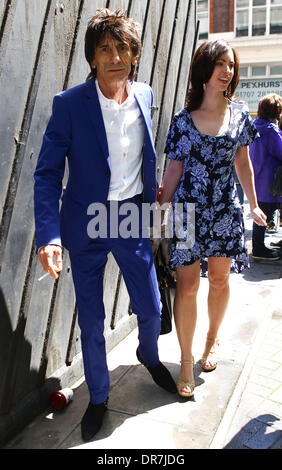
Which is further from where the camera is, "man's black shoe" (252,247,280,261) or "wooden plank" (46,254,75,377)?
"man's black shoe" (252,247,280,261)

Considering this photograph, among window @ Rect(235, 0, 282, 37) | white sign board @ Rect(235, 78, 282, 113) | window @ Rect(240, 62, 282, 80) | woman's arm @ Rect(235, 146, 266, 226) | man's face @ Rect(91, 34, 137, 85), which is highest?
window @ Rect(235, 0, 282, 37)

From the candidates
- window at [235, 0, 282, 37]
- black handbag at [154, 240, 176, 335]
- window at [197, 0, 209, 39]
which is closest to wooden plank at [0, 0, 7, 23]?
black handbag at [154, 240, 176, 335]

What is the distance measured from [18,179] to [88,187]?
357mm

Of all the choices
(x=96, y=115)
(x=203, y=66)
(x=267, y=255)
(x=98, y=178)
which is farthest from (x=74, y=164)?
(x=267, y=255)

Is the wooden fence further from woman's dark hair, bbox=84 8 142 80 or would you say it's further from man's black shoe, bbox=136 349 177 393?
man's black shoe, bbox=136 349 177 393

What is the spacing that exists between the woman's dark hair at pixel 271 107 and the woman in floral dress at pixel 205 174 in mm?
3006

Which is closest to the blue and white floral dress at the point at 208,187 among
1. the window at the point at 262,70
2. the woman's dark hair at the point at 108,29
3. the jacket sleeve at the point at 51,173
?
the woman's dark hair at the point at 108,29

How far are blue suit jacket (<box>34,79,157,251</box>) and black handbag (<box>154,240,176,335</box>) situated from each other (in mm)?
572

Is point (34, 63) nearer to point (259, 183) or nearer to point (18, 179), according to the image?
point (18, 179)

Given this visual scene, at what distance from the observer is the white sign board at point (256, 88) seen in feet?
77.1

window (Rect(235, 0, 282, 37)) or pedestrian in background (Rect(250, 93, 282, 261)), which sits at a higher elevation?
window (Rect(235, 0, 282, 37))

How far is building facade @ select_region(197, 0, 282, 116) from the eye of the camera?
74.6 ft

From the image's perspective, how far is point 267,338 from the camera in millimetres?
3879
